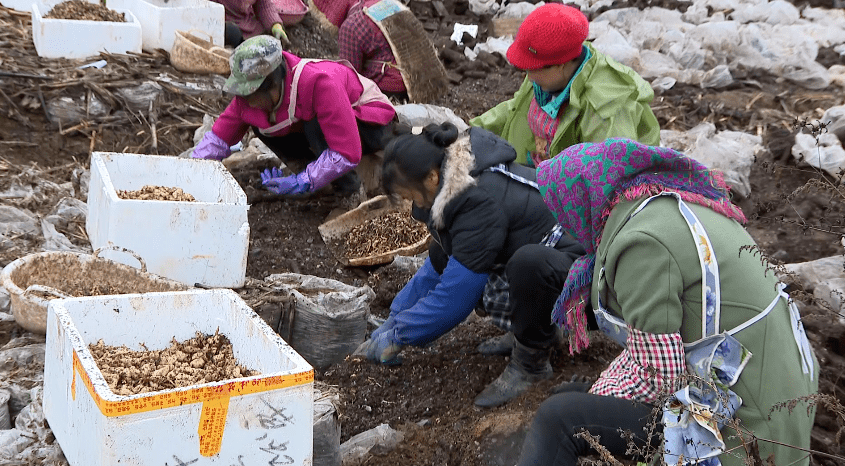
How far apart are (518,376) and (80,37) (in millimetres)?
4633

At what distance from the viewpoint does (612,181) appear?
2383 millimetres

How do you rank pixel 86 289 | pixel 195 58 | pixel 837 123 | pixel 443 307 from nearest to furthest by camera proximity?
pixel 443 307
pixel 86 289
pixel 837 123
pixel 195 58

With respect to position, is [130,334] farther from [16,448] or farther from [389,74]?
[389,74]

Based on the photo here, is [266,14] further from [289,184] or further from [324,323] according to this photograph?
[324,323]

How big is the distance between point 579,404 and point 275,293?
1.96 m

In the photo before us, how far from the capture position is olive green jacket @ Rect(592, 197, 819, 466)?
2176 millimetres

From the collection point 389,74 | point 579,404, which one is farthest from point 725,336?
point 389,74

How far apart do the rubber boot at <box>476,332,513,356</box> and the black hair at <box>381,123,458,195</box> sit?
3.38 feet

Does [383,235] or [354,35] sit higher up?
[354,35]

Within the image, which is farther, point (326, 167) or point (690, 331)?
point (326, 167)

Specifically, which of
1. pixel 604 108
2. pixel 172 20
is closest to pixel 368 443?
pixel 604 108

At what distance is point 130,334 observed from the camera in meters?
2.75

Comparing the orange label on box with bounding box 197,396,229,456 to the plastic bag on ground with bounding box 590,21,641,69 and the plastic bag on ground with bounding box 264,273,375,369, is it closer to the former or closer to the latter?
the plastic bag on ground with bounding box 264,273,375,369

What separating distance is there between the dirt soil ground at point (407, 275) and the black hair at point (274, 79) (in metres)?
0.85
